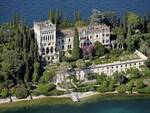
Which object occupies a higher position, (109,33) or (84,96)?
(109,33)

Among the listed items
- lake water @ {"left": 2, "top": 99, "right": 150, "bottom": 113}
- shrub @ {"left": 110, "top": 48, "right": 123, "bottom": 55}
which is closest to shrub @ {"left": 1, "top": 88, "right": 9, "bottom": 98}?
lake water @ {"left": 2, "top": 99, "right": 150, "bottom": 113}

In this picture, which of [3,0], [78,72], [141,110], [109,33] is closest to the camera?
[141,110]

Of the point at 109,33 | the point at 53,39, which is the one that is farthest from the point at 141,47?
the point at 53,39

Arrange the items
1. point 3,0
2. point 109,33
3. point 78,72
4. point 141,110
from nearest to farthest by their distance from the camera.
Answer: point 141,110 < point 78,72 < point 109,33 < point 3,0

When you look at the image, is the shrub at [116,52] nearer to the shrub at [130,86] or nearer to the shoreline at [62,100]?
the shrub at [130,86]

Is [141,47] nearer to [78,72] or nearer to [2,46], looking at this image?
[78,72]

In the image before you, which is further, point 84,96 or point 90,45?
point 90,45

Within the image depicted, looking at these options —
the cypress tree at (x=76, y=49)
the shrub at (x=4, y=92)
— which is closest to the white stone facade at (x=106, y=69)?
the cypress tree at (x=76, y=49)
